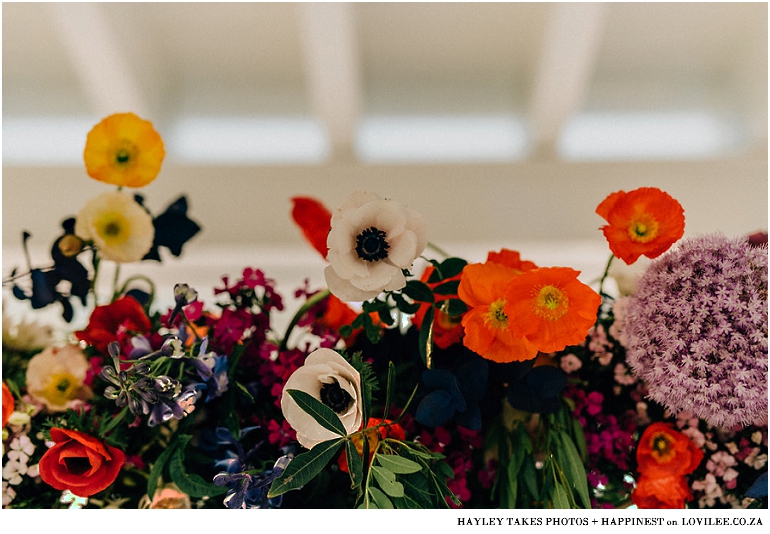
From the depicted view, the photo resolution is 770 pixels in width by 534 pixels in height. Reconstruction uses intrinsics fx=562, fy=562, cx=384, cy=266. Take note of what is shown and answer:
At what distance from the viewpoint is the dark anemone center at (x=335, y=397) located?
48cm

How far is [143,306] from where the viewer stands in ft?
2.12

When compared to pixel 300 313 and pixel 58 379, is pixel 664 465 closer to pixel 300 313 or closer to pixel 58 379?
pixel 300 313

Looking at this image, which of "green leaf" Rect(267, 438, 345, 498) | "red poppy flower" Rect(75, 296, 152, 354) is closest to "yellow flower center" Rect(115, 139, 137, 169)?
"red poppy flower" Rect(75, 296, 152, 354)

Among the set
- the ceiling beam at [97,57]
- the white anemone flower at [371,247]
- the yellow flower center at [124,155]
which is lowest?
the white anemone flower at [371,247]

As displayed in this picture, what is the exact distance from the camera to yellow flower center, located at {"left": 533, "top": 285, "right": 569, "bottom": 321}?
45 cm

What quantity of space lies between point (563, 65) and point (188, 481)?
1.76 m

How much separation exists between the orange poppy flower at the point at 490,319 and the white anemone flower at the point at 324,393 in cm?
10

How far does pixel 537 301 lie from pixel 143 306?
17.5 inches

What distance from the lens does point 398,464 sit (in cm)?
46

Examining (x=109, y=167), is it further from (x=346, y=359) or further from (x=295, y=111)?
(x=295, y=111)

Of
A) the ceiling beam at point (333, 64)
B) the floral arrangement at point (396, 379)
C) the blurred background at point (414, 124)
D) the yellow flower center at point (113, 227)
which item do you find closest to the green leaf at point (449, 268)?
the floral arrangement at point (396, 379)

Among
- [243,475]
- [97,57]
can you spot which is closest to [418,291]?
[243,475]

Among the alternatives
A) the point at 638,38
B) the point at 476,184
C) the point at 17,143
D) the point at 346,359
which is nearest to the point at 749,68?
the point at 638,38

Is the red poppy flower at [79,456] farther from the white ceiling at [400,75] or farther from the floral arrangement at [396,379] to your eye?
the white ceiling at [400,75]
